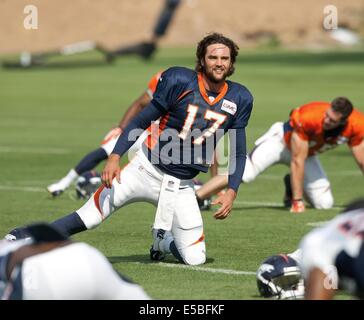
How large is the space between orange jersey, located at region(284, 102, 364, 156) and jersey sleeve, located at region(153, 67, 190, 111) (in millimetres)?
4338

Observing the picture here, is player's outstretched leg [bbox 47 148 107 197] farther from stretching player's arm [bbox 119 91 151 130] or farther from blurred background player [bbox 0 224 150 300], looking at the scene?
blurred background player [bbox 0 224 150 300]

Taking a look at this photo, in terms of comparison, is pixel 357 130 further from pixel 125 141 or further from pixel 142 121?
pixel 125 141

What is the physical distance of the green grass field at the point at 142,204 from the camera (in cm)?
1077

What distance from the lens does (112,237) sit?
502 inches

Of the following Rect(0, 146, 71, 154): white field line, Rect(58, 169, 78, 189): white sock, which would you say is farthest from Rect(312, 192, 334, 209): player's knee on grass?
Rect(0, 146, 71, 154): white field line

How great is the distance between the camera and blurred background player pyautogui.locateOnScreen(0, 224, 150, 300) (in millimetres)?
6445

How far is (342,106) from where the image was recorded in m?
14.2

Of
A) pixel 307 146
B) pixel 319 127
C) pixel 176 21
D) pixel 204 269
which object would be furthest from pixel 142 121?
pixel 176 21

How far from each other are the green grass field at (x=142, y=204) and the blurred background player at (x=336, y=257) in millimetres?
2690

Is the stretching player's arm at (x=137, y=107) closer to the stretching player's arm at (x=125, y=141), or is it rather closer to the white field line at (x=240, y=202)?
the white field line at (x=240, y=202)

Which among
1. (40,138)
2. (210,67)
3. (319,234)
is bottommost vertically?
(40,138)

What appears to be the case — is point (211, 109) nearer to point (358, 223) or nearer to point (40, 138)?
point (358, 223)
